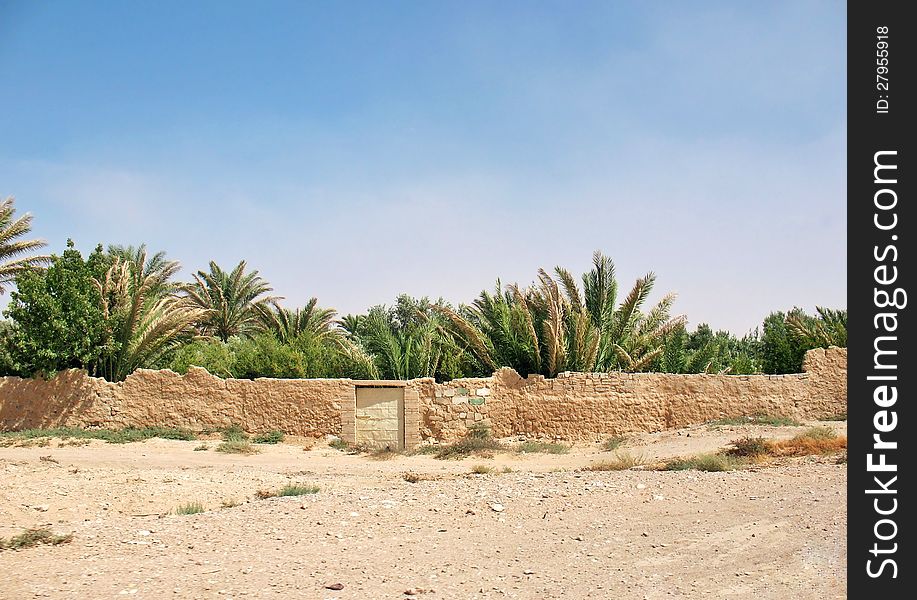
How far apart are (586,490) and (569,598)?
11.8 ft

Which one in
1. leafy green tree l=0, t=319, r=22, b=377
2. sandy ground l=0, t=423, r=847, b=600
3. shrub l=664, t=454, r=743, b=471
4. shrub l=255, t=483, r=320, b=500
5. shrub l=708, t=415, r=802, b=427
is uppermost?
leafy green tree l=0, t=319, r=22, b=377

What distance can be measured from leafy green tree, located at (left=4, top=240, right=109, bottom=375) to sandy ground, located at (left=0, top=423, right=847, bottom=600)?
24.5ft

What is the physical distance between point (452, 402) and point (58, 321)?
9.66m

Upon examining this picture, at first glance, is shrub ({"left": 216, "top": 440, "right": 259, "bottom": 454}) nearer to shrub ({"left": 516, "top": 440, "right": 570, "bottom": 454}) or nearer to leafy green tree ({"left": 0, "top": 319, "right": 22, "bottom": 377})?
shrub ({"left": 516, "top": 440, "right": 570, "bottom": 454})

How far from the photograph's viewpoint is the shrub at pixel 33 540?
629 centimetres

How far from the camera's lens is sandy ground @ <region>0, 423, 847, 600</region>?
17.4 feet

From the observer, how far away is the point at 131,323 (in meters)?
18.5

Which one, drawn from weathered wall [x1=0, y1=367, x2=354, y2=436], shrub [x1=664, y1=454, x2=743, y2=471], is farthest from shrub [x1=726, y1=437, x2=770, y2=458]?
weathered wall [x1=0, y1=367, x2=354, y2=436]

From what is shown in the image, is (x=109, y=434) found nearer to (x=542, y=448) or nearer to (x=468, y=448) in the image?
(x=468, y=448)

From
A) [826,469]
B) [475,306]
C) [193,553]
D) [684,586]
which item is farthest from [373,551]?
[475,306]

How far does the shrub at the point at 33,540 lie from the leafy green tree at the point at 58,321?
12.2 metres

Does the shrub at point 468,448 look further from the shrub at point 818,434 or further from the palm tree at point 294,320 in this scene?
the palm tree at point 294,320

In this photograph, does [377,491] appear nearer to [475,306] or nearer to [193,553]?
[193,553]

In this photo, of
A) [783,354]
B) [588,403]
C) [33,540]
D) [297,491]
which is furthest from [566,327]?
[33,540]
